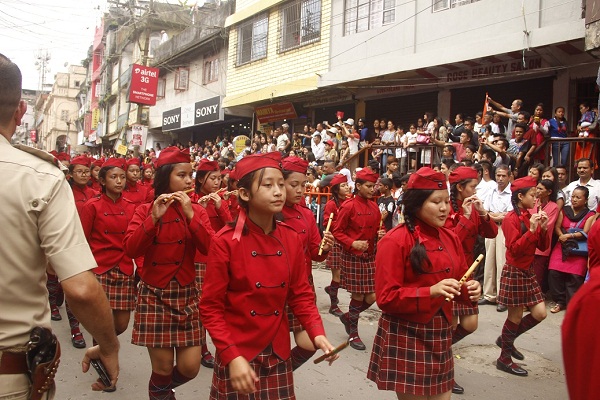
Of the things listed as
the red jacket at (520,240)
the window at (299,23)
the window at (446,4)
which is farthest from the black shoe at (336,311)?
the window at (299,23)

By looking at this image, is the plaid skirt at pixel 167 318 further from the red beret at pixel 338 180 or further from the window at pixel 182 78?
the window at pixel 182 78

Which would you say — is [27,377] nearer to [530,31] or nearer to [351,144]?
[530,31]

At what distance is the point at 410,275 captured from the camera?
11.5 feet

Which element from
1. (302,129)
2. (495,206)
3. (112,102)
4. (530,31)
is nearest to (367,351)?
(495,206)

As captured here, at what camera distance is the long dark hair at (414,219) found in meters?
3.44

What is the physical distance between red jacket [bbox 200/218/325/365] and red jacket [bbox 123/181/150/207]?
4309 mm

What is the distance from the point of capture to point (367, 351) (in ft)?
20.9

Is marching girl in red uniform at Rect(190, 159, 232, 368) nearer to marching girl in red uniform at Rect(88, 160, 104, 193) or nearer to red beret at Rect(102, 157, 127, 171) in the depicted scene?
red beret at Rect(102, 157, 127, 171)

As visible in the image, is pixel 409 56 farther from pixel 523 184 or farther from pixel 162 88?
pixel 162 88

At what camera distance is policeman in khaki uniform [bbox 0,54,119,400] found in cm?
204

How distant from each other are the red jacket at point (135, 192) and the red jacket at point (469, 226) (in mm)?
3873

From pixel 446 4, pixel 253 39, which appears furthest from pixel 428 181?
pixel 253 39

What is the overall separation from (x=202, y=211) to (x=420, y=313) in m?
1.95

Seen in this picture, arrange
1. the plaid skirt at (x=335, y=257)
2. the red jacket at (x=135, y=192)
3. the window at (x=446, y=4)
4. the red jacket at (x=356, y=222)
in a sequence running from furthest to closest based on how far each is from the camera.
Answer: the window at (x=446, y=4)
the plaid skirt at (x=335, y=257)
the red jacket at (x=135, y=192)
the red jacket at (x=356, y=222)
